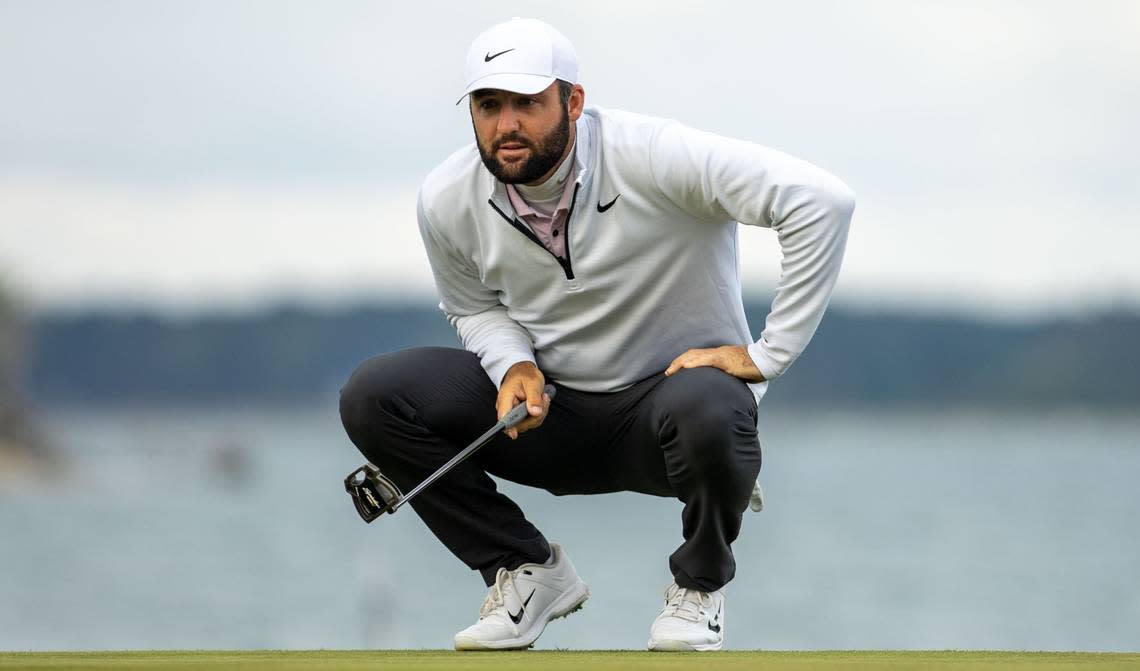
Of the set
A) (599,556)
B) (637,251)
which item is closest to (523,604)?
(637,251)

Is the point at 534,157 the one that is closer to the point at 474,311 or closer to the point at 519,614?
the point at 474,311

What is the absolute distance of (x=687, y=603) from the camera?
391 centimetres

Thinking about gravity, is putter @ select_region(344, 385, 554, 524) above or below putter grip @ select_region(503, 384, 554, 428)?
below

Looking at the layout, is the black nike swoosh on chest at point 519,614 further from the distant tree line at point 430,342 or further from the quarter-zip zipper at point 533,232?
the distant tree line at point 430,342

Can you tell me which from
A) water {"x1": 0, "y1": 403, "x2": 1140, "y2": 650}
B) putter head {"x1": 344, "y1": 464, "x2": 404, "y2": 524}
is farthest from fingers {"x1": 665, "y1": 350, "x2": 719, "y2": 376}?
water {"x1": 0, "y1": 403, "x2": 1140, "y2": 650}

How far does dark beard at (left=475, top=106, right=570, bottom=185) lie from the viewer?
387 cm

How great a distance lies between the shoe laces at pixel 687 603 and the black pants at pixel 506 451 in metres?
0.02

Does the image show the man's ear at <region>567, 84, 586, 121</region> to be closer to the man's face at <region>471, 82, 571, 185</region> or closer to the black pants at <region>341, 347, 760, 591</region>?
the man's face at <region>471, 82, 571, 185</region>

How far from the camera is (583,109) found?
13.5 ft

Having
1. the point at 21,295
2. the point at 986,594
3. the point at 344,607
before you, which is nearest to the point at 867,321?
the point at 986,594

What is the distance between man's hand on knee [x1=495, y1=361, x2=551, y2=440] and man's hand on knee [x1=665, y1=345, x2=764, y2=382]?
12.0 inches

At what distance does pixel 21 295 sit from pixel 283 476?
15975mm

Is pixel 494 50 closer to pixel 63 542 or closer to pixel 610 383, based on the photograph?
pixel 610 383

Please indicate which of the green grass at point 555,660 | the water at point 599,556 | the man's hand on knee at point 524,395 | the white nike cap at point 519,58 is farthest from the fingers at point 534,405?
the water at point 599,556
